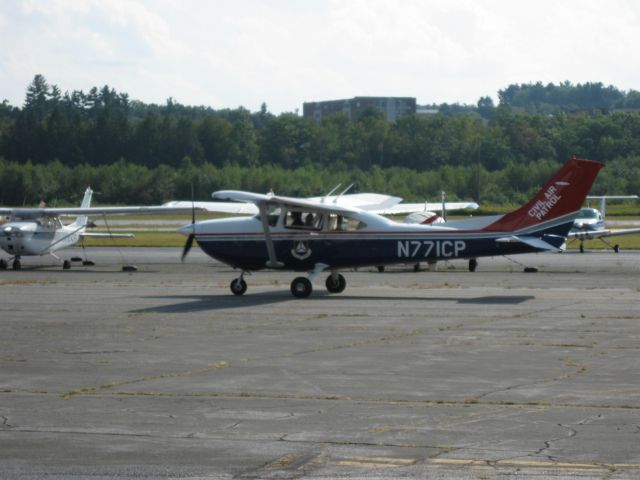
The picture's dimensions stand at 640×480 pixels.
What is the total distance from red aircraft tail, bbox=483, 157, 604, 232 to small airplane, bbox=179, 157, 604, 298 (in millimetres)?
20

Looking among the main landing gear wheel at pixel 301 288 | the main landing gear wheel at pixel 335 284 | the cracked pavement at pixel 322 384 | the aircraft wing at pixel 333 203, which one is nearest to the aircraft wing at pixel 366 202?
the aircraft wing at pixel 333 203

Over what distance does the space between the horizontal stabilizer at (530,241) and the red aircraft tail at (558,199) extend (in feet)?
0.68

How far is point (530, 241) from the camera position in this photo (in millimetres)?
23625

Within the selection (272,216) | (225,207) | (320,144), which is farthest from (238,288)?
(320,144)

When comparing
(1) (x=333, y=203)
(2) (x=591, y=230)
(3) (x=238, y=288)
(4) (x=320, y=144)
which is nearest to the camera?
(3) (x=238, y=288)

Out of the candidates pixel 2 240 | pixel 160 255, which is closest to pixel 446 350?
pixel 2 240

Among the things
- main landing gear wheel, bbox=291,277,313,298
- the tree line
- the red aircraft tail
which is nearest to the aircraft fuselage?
the red aircraft tail

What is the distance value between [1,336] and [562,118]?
119m

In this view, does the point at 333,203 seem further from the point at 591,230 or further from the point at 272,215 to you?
the point at 591,230

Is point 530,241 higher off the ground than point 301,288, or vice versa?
point 530,241

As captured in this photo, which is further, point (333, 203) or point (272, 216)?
point (333, 203)

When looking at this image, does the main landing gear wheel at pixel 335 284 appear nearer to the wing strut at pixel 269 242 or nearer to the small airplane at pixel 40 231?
the wing strut at pixel 269 242

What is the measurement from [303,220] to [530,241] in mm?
4863

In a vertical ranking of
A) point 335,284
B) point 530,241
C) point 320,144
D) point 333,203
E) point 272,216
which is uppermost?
point 320,144
